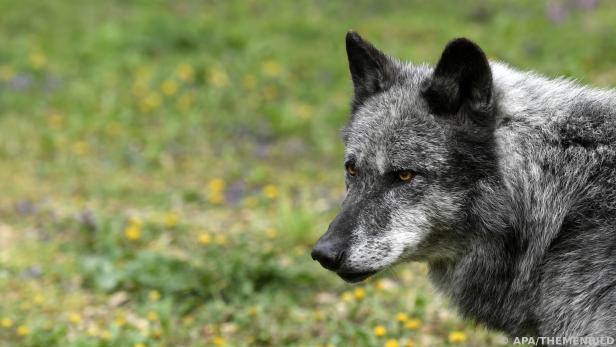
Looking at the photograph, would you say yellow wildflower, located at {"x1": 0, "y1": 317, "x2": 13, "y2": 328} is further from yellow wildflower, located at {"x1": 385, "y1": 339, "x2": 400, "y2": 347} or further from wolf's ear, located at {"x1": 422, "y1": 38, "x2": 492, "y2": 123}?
wolf's ear, located at {"x1": 422, "y1": 38, "x2": 492, "y2": 123}

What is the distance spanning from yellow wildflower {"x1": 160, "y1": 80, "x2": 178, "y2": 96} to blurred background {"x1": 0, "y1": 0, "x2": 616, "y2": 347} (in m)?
0.03

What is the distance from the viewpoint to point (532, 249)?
3.62 m

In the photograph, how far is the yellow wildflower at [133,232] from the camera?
6.72m

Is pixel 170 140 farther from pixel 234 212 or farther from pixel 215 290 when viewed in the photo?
pixel 215 290

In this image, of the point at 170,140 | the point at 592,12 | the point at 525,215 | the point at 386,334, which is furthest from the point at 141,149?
the point at 592,12

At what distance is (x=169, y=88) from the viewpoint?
1115 centimetres

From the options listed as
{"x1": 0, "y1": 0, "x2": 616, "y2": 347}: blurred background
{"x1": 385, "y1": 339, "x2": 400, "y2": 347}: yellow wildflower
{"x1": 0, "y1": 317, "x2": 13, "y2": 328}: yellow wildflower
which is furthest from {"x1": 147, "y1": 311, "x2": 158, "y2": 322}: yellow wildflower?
{"x1": 385, "y1": 339, "x2": 400, "y2": 347}: yellow wildflower

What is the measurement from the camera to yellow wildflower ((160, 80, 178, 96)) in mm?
11094

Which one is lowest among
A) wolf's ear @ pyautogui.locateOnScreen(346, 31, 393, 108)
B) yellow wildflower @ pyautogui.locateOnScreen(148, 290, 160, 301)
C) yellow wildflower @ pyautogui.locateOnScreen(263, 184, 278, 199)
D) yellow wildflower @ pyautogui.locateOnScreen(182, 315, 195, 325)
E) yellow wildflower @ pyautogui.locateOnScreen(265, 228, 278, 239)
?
yellow wildflower @ pyautogui.locateOnScreen(182, 315, 195, 325)

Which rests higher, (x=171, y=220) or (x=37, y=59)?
(x=37, y=59)

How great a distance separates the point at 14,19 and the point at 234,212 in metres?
7.79

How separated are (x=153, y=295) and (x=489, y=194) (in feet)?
9.87

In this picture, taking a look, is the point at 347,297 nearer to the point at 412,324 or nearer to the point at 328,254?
the point at 412,324

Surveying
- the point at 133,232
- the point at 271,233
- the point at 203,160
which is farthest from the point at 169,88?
the point at 271,233
